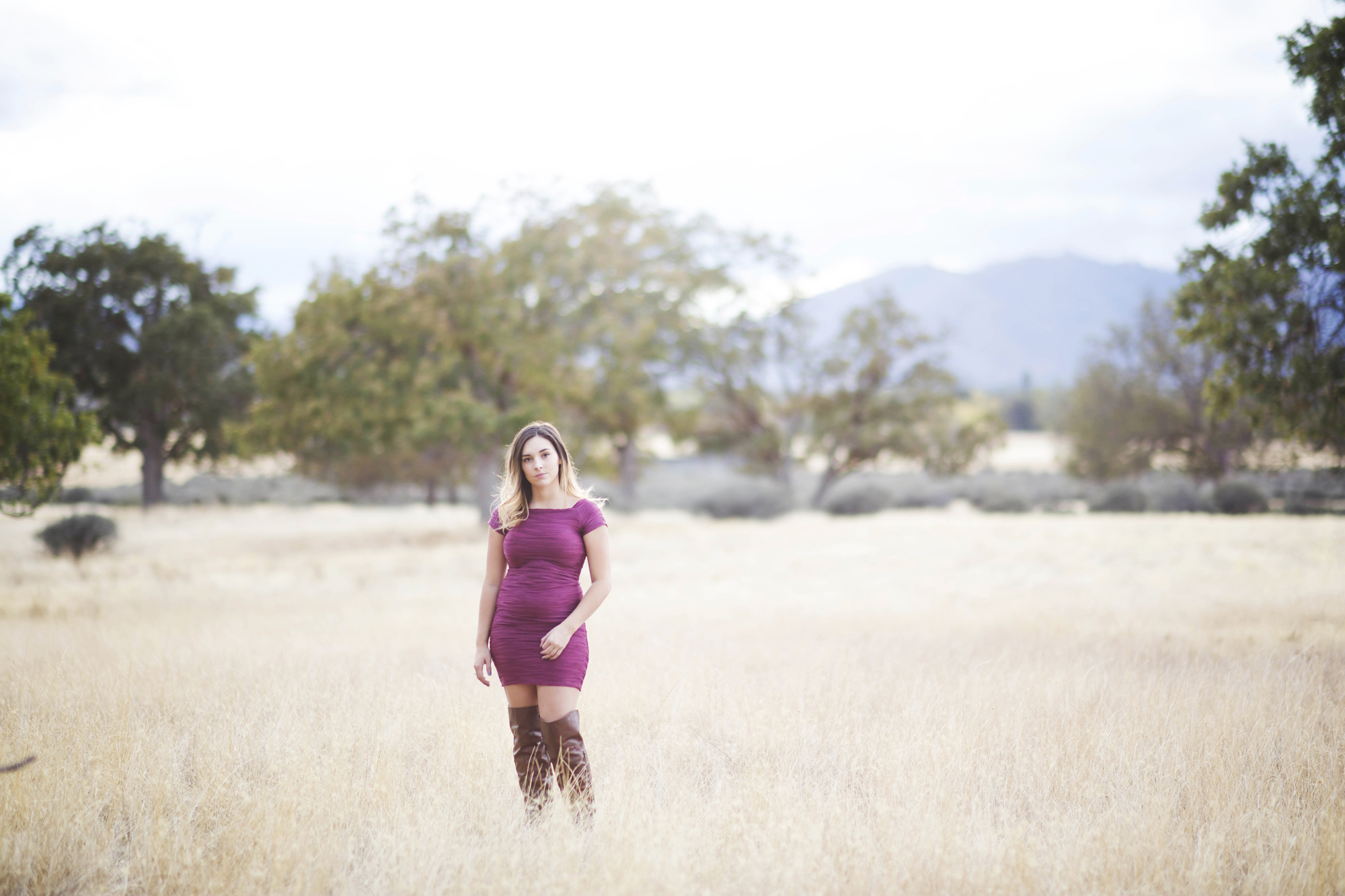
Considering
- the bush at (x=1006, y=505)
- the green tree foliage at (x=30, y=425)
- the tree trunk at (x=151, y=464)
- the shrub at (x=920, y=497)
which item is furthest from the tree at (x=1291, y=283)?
the tree trunk at (x=151, y=464)

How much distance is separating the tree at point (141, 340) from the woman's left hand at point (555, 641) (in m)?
34.2

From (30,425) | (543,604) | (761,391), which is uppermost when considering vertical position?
(761,391)

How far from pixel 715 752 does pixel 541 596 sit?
231cm

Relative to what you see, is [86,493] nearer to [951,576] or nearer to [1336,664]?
[951,576]

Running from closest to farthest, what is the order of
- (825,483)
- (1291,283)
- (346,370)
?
1. (1291,283)
2. (346,370)
3. (825,483)

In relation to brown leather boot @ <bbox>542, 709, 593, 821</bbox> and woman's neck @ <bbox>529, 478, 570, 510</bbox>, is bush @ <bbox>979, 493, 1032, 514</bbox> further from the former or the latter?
woman's neck @ <bbox>529, 478, 570, 510</bbox>

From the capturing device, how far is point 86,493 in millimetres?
41844

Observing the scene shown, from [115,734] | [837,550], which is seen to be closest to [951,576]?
[837,550]

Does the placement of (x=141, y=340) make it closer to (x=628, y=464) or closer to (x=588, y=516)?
(x=628, y=464)

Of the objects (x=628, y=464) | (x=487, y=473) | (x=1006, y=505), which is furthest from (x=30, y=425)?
(x=1006, y=505)

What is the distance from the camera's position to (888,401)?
36375mm

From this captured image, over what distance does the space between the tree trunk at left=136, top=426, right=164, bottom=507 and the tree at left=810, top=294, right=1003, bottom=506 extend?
92.1 ft

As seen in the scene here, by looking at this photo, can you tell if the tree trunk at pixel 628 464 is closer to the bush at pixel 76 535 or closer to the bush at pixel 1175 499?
the bush at pixel 76 535

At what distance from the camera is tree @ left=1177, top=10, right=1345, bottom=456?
32.1 ft
